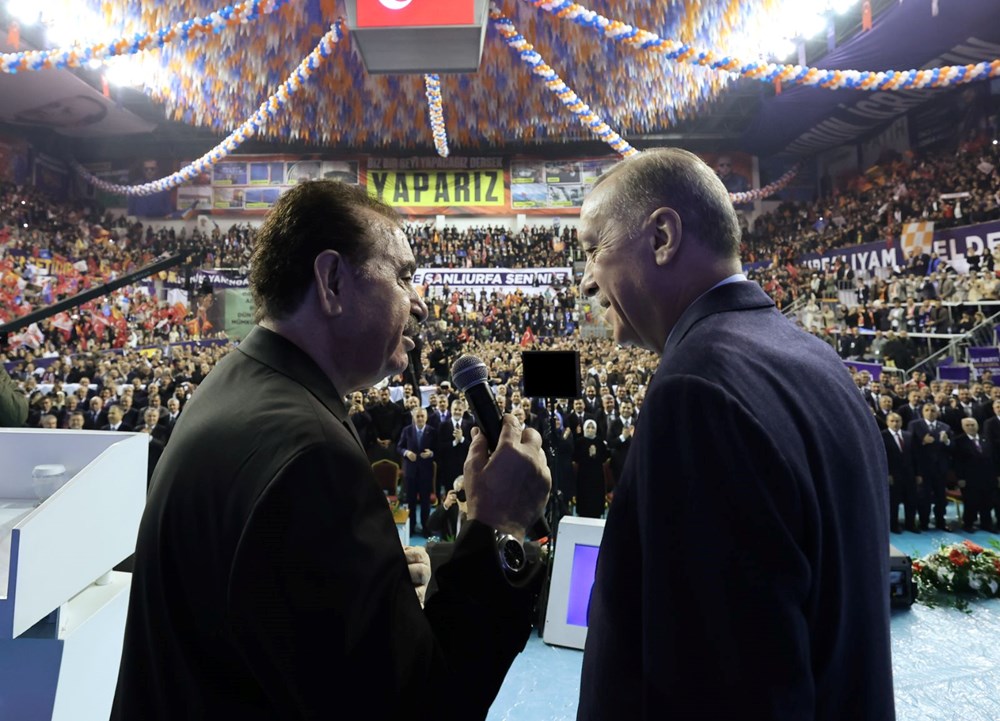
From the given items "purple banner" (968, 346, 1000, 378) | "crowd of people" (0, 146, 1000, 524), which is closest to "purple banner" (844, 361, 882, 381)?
"crowd of people" (0, 146, 1000, 524)

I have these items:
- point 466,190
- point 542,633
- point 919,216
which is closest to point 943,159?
point 919,216

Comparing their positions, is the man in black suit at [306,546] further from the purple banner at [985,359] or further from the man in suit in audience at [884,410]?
the purple banner at [985,359]

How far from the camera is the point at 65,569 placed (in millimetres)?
1762

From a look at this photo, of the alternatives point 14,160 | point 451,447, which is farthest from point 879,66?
point 14,160

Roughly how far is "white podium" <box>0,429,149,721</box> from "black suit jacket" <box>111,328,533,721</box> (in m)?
1.04

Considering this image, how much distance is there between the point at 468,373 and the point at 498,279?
9753 mm

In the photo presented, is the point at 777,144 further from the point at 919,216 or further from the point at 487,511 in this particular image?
the point at 487,511

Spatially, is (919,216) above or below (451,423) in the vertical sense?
above

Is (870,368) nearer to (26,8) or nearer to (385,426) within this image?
(385,426)

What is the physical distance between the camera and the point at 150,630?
0.79m

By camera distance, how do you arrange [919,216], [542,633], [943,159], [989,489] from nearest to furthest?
[542,633], [989,489], [919,216], [943,159]

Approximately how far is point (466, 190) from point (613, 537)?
1292 cm

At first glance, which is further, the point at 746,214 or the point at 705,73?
the point at 746,214

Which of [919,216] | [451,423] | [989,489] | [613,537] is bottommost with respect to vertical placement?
[989,489]
